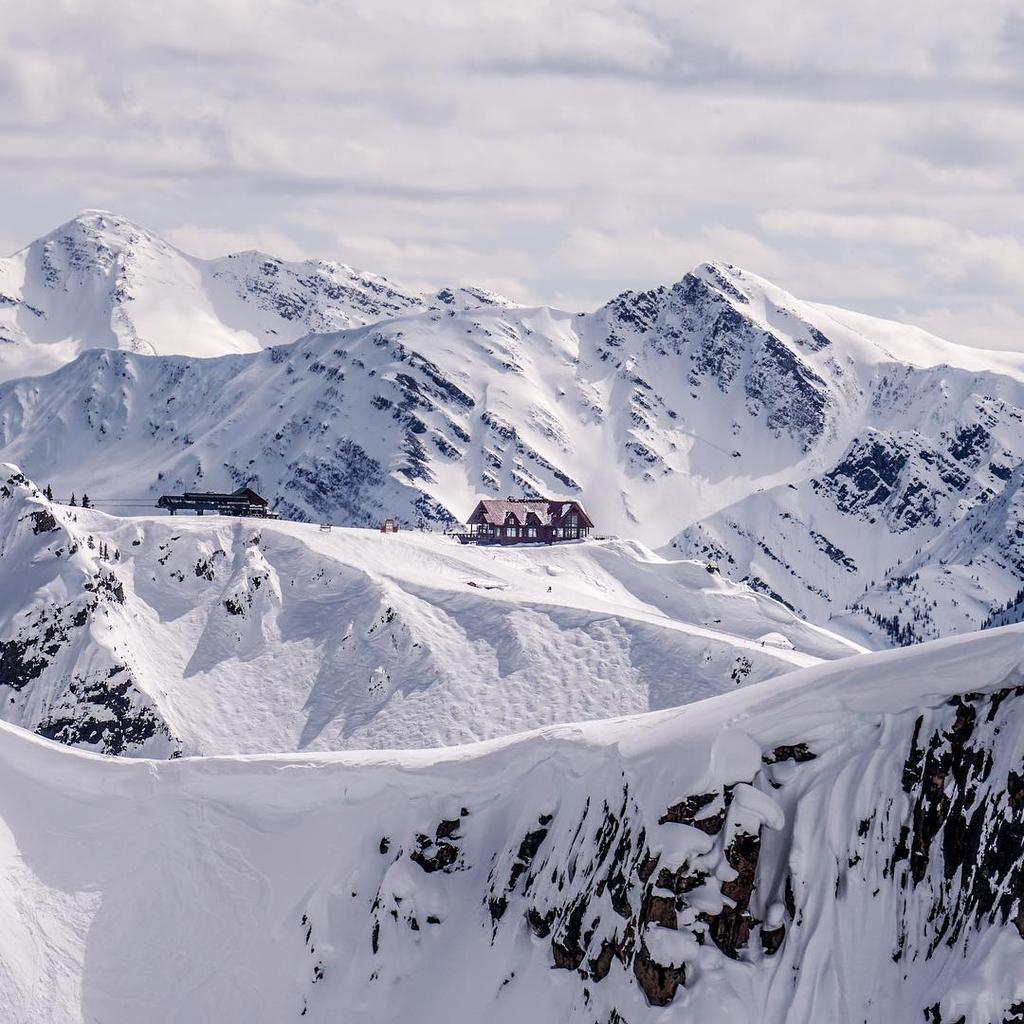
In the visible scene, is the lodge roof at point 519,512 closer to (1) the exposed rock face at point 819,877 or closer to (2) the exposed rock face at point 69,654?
(2) the exposed rock face at point 69,654

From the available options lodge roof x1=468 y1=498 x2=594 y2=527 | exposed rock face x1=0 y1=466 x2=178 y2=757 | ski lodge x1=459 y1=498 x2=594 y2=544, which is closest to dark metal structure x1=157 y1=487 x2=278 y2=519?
exposed rock face x1=0 y1=466 x2=178 y2=757

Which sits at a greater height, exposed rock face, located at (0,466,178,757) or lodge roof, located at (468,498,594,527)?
exposed rock face, located at (0,466,178,757)

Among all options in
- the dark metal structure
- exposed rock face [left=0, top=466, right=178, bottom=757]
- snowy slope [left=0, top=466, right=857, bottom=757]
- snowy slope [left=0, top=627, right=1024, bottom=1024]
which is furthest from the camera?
the dark metal structure

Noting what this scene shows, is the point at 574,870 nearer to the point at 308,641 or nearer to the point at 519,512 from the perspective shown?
the point at 308,641

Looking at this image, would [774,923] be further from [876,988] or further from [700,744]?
[700,744]

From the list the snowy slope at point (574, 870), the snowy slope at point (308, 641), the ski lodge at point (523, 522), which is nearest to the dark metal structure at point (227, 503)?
the snowy slope at point (308, 641)

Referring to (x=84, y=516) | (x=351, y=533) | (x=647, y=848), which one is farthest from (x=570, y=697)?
(x=647, y=848)

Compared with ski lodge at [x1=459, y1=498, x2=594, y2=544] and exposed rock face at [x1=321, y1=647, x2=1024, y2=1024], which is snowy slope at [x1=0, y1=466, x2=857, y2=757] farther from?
exposed rock face at [x1=321, y1=647, x2=1024, y2=1024]
